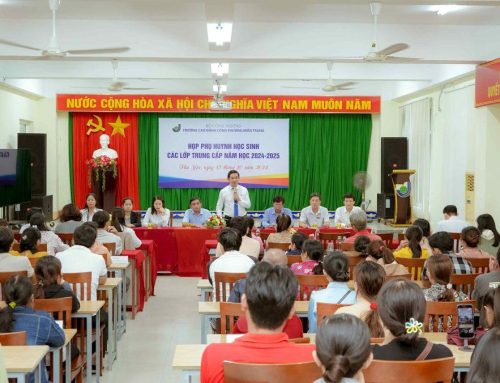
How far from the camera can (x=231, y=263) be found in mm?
5234

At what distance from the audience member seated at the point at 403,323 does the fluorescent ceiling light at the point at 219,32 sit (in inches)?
223

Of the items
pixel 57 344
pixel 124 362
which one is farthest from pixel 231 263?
pixel 57 344

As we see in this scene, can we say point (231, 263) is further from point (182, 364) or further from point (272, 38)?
point (272, 38)

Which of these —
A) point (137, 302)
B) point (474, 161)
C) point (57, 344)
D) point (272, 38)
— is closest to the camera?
point (57, 344)

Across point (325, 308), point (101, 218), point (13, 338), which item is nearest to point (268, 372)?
point (325, 308)

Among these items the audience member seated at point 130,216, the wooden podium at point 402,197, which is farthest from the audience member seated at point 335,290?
the wooden podium at point 402,197

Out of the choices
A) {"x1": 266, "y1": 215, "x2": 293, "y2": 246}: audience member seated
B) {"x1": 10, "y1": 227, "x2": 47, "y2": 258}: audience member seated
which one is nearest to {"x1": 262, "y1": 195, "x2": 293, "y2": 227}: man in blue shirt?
{"x1": 266, "y1": 215, "x2": 293, "y2": 246}: audience member seated

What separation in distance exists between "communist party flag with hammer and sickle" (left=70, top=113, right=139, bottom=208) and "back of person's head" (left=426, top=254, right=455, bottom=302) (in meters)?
11.8

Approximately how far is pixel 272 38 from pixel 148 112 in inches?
264

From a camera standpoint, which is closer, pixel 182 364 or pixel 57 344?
pixel 182 364

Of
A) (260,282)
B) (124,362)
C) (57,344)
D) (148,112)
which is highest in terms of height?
(148,112)

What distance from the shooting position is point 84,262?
17.4 feet

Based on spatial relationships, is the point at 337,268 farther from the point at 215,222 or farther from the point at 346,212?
the point at 346,212

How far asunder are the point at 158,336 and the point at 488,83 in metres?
5.52
